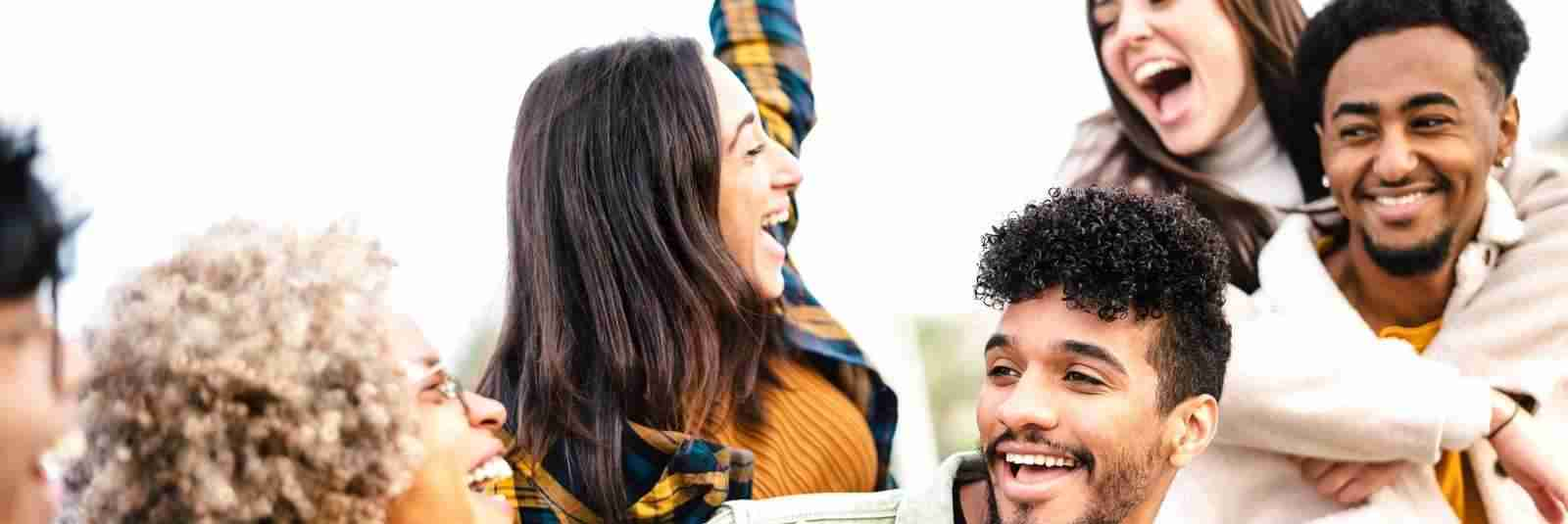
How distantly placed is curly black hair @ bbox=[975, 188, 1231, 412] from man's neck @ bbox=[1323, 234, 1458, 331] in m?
0.77

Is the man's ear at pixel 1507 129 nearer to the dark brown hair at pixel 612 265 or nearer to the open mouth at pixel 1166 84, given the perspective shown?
the open mouth at pixel 1166 84

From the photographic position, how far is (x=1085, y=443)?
206cm

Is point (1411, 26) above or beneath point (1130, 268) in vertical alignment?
above

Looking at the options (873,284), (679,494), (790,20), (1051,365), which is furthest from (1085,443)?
(873,284)

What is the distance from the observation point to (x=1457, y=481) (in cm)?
275

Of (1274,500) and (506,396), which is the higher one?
(506,396)

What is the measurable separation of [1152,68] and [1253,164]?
255 mm

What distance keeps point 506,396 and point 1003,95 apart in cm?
141

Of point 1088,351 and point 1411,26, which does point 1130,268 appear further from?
point 1411,26

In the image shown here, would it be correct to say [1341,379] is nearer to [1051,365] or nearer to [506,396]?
[1051,365]

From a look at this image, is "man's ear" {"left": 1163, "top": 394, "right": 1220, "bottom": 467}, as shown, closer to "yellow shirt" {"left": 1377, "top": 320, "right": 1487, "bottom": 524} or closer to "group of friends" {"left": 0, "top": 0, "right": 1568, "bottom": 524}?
"group of friends" {"left": 0, "top": 0, "right": 1568, "bottom": 524}

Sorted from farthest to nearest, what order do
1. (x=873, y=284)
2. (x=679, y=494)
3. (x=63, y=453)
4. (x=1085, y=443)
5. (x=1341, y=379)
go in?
1. (x=873, y=284)
2. (x=1341, y=379)
3. (x=679, y=494)
4. (x=1085, y=443)
5. (x=63, y=453)

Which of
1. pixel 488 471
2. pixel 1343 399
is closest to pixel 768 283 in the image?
pixel 488 471

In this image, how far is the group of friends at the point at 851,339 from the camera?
1.55m
